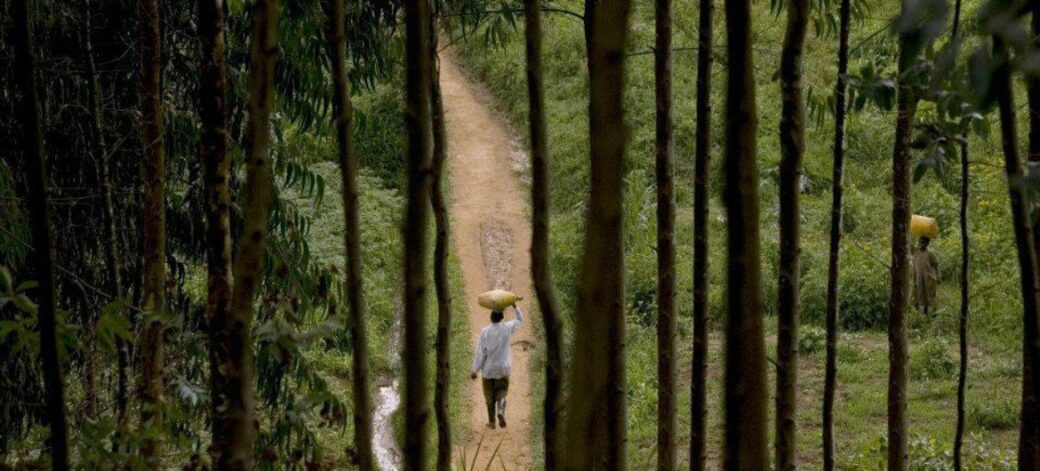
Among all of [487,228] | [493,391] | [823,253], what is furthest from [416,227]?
[487,228]

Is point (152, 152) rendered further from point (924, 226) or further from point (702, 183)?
point (924, 226)

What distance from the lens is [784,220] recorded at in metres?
2.68

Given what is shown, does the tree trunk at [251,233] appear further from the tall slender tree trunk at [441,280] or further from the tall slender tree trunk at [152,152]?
the tall slender tree trunk at [152,152]

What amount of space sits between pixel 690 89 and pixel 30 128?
16.5m

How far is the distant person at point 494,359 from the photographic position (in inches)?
373

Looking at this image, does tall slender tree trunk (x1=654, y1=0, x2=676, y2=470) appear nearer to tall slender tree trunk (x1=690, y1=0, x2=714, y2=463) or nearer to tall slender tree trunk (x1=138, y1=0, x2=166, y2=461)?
tall slender tree trunk (x1=690, y1=0, x2=714, y2=463)

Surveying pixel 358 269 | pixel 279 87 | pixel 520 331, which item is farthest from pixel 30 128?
pixel 520 331

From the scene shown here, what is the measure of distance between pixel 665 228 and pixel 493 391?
17.8 ft

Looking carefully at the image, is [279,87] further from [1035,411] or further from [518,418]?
[518,418]

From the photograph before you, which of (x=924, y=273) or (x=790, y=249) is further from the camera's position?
(x=924, y=273)

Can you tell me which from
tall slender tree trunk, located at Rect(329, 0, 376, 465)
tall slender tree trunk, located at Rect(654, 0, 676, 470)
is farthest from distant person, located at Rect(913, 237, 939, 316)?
tall slender tree trunk, located at Rect(329, 0, 376, 465)

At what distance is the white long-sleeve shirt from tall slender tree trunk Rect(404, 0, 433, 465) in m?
7.35

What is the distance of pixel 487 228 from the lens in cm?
1522

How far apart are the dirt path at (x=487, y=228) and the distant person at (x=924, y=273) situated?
12.8 ft
